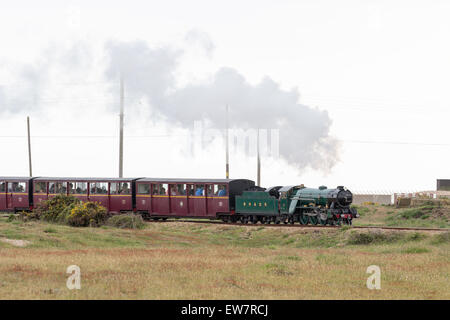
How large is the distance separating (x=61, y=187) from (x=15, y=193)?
192 inches

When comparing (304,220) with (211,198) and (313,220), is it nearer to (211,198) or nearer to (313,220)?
(313,220)

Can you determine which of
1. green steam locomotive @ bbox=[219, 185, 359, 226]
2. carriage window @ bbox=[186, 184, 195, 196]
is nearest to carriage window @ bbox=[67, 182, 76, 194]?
carriage window @ bbox=[186, 184, 195, 196]

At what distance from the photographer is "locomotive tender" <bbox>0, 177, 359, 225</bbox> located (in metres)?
37.6

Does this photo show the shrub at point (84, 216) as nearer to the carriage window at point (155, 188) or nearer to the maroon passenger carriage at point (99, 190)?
the maroon passenger carriage at point (99, 190)

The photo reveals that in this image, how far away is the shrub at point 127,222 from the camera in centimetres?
3734

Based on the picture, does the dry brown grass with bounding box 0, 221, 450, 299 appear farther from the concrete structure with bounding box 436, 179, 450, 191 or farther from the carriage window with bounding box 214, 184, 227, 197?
the concrete structure with bounding box 436, 179, 450, 191

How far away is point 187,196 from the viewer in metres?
39.9

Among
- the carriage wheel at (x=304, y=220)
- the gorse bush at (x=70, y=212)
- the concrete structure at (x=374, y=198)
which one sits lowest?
the concrete structure at (x=374, y=198)

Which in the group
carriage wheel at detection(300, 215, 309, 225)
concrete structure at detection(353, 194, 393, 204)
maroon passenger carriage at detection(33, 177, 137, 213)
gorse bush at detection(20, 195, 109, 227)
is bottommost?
concrete structure at detection(353, 194, 393, 204)

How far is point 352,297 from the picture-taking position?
1552cm

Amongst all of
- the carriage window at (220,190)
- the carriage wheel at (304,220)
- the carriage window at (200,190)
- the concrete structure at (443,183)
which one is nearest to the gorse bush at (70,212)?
the carriage window at (200,190)

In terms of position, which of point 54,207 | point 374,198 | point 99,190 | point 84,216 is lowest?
point 374,198

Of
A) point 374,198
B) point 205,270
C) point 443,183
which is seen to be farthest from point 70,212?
point 443,183

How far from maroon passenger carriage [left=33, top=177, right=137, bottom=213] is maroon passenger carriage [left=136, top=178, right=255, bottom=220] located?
31.3 inches
